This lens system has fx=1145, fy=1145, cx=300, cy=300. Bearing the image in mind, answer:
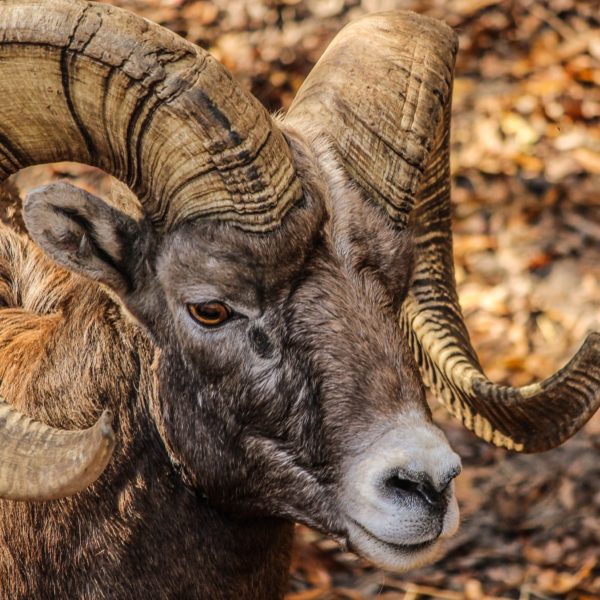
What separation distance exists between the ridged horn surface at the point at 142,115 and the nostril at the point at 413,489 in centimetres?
92

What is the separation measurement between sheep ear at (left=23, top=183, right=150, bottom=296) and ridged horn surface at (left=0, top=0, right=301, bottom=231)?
0.40 ft

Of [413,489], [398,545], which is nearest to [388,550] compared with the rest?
[398,545]

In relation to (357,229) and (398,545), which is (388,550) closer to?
(398,545)

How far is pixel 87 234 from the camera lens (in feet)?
12.7

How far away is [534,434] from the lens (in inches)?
187

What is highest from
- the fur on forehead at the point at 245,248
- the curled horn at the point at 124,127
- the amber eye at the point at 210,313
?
the curled horn at the point at 124,127

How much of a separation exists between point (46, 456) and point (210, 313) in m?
0.71

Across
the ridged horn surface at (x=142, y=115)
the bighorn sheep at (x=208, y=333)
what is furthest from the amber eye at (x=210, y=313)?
the ridged horn surface at (x=142, y=115)

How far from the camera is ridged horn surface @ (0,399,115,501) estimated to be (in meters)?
3.38

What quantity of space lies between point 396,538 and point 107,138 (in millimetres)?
1624

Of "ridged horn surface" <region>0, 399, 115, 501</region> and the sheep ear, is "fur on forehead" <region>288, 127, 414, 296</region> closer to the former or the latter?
the sheep ear

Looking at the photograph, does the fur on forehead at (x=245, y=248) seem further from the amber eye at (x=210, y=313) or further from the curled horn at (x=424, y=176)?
the curled horn at (x=424, y=176)

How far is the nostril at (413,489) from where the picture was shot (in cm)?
360

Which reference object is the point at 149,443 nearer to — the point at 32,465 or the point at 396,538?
the point at 32,465
